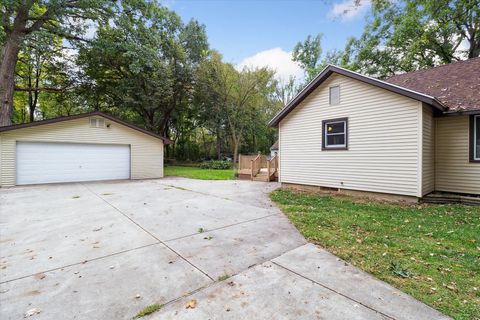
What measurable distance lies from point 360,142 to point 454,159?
289 centimetres

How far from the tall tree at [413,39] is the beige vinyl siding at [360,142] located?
9.22 metres

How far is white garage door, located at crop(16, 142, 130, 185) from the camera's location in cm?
1066

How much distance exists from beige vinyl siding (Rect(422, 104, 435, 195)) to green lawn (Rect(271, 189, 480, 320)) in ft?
2.99

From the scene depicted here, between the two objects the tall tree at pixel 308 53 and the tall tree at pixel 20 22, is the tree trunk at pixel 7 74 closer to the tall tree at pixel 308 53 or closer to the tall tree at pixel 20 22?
the tall tree at pixel 20 22

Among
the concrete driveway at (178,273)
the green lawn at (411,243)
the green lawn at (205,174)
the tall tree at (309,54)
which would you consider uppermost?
the tall tree at (309,54)

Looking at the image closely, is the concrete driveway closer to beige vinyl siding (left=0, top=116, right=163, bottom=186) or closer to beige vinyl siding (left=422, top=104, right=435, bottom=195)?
beige vinyl siding (left=422, top=104, right=435, bottom=195)

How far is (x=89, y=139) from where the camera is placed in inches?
476

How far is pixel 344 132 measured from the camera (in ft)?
26.6

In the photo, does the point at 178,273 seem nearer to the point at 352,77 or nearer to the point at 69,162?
the point at 352,77

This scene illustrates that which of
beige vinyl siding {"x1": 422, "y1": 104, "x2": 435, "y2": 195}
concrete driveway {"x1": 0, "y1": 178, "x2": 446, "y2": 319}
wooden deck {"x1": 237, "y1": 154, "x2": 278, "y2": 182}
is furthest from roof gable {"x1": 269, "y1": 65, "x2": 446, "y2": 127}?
concrete driveway {"x1": 0, "y1": 178, "x2": 446, "y2": 319}

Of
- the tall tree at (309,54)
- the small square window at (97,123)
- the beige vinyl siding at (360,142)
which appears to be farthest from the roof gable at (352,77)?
the tall tree at (309,54)

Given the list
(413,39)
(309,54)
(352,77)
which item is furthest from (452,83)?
(309,54)

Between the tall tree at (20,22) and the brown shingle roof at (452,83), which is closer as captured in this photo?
the brown shingle roof at (452,83)

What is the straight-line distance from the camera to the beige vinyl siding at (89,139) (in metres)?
10.2
